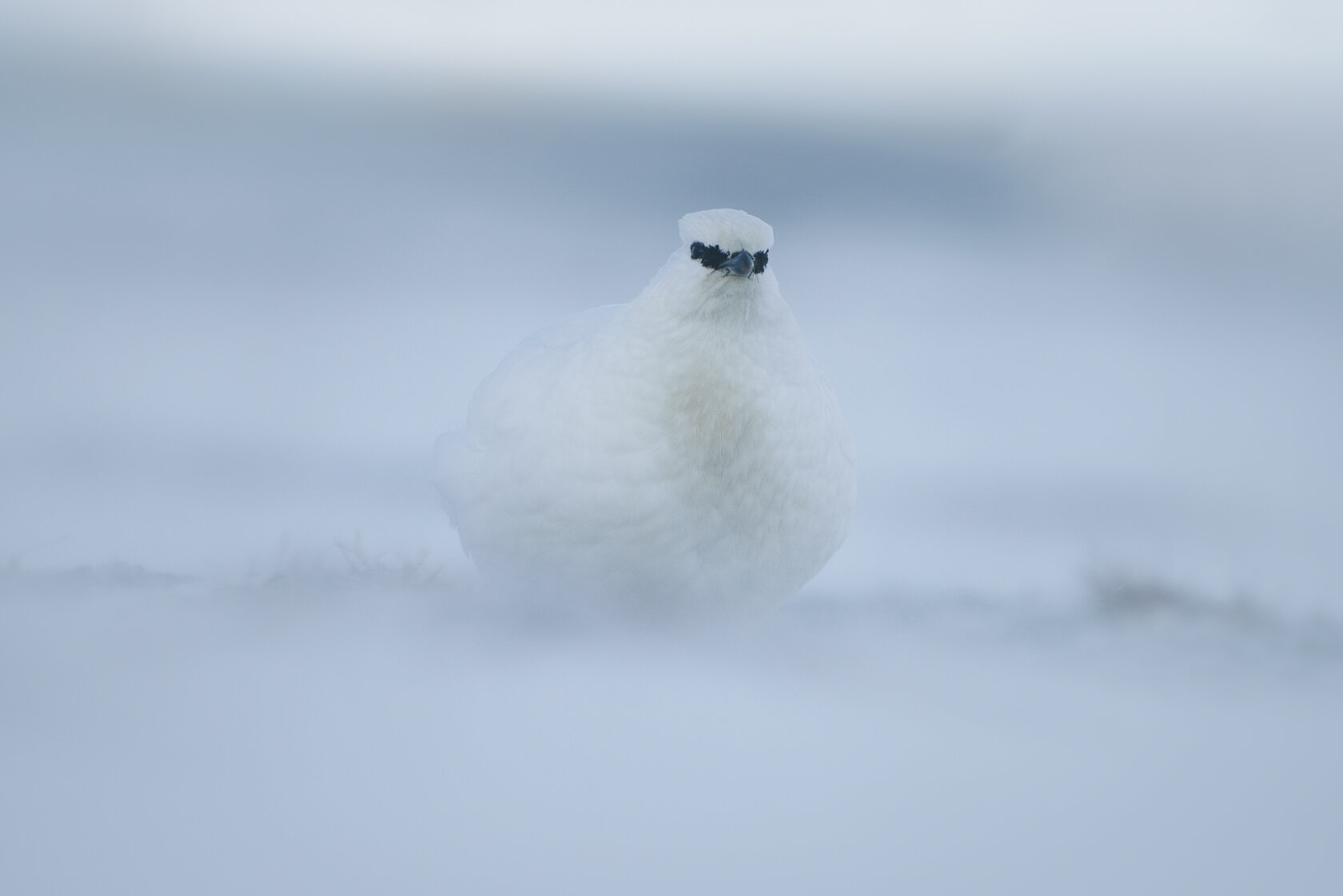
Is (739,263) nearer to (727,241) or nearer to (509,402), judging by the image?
(727,241)

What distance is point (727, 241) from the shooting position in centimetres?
172

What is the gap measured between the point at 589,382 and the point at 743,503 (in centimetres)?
32

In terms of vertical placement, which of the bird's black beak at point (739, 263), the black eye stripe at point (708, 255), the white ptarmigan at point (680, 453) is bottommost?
the white ptarmigan at point (680, 453)

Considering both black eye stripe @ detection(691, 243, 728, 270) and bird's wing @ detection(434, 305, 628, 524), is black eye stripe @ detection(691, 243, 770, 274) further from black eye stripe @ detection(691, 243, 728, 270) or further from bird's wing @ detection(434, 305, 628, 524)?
bird's wing @ detection(434, 305, 628, 524)

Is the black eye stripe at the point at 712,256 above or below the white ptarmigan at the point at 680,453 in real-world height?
above

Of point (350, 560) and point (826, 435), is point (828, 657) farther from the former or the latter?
point (350, 560)

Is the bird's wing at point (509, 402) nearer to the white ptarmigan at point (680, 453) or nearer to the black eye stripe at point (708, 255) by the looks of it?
the white ptarmigan at point (680, 453)

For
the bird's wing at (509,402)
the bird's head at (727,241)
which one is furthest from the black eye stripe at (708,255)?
the bird's wing at (509,402)

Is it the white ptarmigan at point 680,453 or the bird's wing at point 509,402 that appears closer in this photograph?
the white ptarmigan at point 680,453

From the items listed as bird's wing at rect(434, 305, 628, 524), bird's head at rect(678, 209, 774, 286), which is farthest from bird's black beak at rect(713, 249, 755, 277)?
bird's wing at rect(434, 305, 628, 524)

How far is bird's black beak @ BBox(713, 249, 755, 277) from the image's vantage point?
173cm

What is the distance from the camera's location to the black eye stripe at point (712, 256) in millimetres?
Answer: 1738

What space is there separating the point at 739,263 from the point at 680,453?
1.04 ft

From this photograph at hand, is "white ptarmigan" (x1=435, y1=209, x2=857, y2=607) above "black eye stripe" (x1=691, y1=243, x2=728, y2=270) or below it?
below
